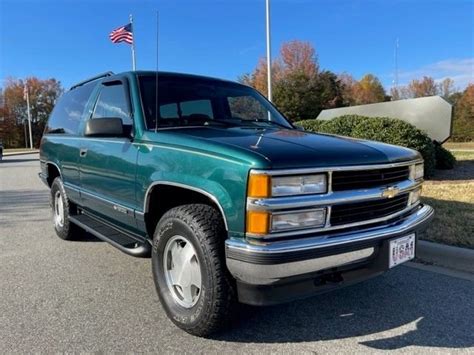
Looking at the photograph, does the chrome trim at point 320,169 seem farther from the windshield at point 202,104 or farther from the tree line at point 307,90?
the tree line at point 307,90

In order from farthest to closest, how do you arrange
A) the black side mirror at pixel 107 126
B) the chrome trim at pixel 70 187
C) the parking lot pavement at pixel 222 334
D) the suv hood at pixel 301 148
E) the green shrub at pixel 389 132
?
1. the green shrub at pixel 389 132
2. the chrome trim at pixel 70 187
3. the black side mirror at pixel 107 126
4. the parking lot pavement at pixel 222 334
5. the suv hood at pixel 301 148

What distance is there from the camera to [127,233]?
3830 mm

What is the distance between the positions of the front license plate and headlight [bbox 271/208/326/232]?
64 cm

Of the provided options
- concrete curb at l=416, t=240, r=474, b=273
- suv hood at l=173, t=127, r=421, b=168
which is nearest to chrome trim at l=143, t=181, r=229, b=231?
suv hood at l=173, t=127, r=421, b=168

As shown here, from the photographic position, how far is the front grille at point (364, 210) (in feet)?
8.69

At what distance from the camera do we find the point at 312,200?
249 centimetres

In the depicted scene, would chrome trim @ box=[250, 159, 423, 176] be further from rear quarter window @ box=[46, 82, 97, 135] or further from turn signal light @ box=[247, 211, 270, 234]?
rear quarter window @ box=[46, 82, 97, 135]

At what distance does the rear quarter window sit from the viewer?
4.81 meters

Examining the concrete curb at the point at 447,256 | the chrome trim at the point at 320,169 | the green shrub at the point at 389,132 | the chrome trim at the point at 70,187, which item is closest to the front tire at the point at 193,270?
the chrome trim at the point at 320,169

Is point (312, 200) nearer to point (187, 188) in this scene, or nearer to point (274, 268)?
point (274, 268)

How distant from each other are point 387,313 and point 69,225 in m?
3.74

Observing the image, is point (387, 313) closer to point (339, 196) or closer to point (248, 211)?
point (339, 196)

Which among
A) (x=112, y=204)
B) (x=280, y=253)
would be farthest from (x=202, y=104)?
(x=280, y=253)

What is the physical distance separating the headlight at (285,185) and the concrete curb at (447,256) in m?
2.52
